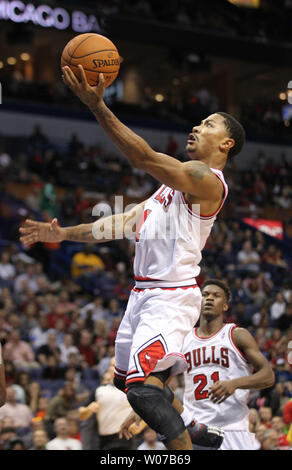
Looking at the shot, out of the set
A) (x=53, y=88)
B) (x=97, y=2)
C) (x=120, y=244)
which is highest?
(x=97, y=2)

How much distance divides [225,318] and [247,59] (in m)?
12.3

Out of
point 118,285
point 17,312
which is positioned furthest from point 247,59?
point 17,312

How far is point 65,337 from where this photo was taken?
38.1 ft

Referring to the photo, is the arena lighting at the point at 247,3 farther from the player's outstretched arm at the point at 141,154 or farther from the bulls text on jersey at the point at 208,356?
the player's outstretched arm at the point at 141,154

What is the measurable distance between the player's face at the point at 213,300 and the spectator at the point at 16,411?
3.80 metres

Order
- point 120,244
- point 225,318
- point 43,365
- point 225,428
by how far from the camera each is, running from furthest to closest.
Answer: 1. point 120,244
2. point 225,318
3. point 43,365
4. point 225,428

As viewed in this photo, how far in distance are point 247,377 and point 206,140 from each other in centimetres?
187

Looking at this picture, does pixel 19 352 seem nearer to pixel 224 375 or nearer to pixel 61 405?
pixel 61 405

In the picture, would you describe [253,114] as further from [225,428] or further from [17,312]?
[225,428]

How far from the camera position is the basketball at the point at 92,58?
4.44 metres

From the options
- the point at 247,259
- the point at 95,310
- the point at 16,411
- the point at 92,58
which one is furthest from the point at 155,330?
the point at 247,259

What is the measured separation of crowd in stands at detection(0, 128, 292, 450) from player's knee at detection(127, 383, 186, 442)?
3501mm

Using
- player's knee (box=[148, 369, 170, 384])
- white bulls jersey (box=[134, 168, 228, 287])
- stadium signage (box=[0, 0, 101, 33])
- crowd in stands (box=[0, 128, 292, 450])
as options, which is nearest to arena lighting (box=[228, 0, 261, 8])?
crowd in stands (box=[0, 128, 292, 450])

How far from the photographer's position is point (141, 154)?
169 inches
